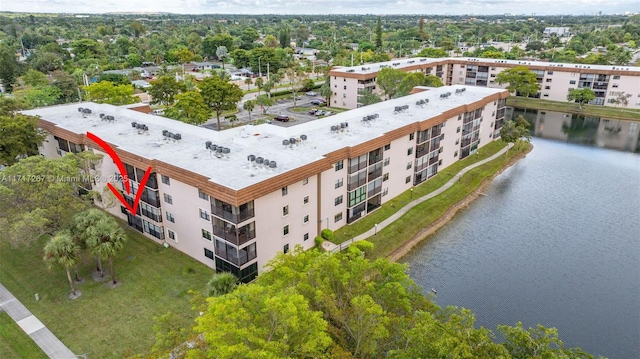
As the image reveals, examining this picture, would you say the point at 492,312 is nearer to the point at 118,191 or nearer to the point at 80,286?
the point at 80,286

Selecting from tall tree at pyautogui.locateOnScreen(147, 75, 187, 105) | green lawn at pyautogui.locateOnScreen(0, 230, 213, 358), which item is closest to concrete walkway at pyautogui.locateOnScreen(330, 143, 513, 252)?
green lawn at pyautogui.locateOnScreen(0, 230, 213, 358)

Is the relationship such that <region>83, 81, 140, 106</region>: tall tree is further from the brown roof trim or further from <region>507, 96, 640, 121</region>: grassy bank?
<region>507, 96, 640, 121</region>: grassy bank

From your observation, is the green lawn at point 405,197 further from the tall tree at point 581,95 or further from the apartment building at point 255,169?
the tall tree at point 581,95

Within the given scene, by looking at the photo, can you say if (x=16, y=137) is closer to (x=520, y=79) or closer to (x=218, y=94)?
(x=218, y=94)

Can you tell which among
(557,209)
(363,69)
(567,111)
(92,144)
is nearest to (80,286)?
(92,144)

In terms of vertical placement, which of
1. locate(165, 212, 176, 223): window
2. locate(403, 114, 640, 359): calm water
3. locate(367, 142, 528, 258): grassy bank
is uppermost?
locate(165, 212, 176, 223): window

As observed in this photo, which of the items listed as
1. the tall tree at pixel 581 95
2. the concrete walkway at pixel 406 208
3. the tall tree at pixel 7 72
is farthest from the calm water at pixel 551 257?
the tall tree at pixel 7 72
